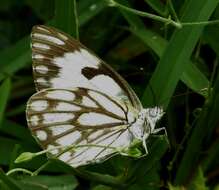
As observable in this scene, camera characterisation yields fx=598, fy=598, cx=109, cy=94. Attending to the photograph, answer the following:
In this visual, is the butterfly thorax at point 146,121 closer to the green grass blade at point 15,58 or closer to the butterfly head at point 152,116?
the butterfly head at point 152,116

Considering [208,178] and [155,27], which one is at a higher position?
[155,27]

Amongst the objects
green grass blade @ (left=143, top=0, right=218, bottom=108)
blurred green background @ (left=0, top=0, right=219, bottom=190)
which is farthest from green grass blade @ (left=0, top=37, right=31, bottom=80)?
green grass blade @ (left=143, top=0, right=218, bottom=108)

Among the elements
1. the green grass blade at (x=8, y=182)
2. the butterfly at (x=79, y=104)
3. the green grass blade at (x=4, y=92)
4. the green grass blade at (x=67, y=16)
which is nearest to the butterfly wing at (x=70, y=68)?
the butterfly at (x=79, y=104)

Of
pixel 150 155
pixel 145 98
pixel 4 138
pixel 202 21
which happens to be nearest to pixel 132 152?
pixel 150 155

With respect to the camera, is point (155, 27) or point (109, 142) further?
point (155, 27)

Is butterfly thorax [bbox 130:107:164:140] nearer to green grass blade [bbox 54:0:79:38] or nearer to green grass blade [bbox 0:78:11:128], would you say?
green grass blade [bbox 54:0:79:38]

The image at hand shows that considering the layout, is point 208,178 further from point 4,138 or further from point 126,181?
point 4,138

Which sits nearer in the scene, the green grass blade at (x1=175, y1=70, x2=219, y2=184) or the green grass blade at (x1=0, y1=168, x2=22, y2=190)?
the green grass blade at (x1=0, y1=168, x2=22, y2=190)
